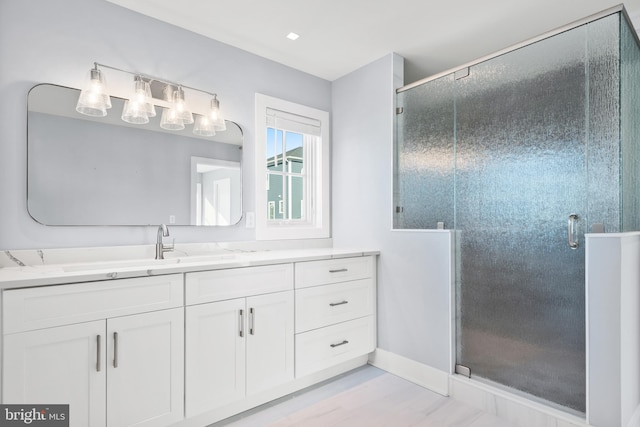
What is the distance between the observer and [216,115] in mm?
2365

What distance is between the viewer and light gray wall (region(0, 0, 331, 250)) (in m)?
1.72

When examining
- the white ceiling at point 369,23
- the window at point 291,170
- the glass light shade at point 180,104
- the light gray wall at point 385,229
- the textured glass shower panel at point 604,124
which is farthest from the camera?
the window at point 291,170

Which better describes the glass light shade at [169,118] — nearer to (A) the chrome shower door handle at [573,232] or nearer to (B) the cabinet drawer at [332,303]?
(B) the cabinet drawer at [332,303]

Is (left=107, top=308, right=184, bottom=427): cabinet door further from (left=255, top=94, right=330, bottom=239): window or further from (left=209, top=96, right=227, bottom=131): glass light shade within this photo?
(left=209, top=96, right=227, bottom=131): glass light shade

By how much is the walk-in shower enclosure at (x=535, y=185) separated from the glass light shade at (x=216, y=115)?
1496 mm

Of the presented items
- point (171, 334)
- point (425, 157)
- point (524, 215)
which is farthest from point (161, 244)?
point (524, 215)

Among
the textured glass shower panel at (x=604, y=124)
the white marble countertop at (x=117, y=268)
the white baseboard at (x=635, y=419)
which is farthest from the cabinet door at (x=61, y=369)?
the white baseboard at (x=635, y=419)

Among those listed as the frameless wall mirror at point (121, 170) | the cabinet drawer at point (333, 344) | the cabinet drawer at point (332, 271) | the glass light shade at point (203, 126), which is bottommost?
the cabinet drawer at point (333, 344)

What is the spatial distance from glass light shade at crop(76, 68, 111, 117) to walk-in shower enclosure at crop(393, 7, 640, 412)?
209 cm

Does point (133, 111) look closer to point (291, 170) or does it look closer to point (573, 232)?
point (291, 170)

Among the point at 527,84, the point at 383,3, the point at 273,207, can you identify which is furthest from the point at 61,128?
the point at 527,84

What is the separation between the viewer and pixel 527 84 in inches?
76.7

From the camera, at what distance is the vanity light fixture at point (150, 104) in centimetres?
190

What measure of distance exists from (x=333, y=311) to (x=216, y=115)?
157 centimetres
